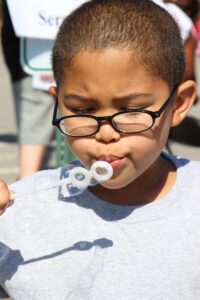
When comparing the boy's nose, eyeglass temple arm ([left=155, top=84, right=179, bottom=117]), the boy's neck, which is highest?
eyeglass temple arm ([left=155, top=84, right=179, bottom=117])

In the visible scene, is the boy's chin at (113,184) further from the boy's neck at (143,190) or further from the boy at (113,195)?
the boy's neck at (143,190)

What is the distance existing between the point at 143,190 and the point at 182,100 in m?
0.23

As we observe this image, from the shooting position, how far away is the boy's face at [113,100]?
1746mm

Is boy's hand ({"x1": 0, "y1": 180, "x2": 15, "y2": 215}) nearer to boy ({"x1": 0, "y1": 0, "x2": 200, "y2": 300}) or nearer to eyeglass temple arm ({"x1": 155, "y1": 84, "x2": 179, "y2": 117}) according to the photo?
boy ({"x1": 0, "y1": 0, "x2": 200, "y2": 300})

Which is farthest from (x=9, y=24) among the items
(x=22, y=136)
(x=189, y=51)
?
(x=189, y=51)

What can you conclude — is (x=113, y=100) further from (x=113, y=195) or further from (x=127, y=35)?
(x=113, y=195)

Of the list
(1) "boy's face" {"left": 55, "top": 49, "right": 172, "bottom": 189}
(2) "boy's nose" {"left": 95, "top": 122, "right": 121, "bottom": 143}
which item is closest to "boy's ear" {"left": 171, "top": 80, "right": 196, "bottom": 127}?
(1) "boy's face" {"left": 55, "top": 49, "right": 172, "bottom": 189}

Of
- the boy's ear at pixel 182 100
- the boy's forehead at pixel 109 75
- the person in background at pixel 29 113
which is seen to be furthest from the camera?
the person in background at pixel 29 113

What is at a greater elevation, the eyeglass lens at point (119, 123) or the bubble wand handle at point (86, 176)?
the eyeglass lens at point (119, 123)

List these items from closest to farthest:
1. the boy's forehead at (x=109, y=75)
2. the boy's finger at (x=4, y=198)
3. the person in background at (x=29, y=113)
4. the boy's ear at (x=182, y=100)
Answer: the boy's finger at (x=4, y=198) → the boy's forehead at (x=109, y=75) → the boy's ear at (x=182, y=100) → the person in background at (x=29, y=113)

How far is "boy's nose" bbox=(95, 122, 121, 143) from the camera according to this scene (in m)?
1.75

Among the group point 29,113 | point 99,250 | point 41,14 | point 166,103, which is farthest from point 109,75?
point 29,113

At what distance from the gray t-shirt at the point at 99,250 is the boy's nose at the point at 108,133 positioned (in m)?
0.22

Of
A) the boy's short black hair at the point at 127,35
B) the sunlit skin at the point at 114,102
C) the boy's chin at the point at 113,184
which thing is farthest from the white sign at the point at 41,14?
the boy's chin at the point at 113,184
